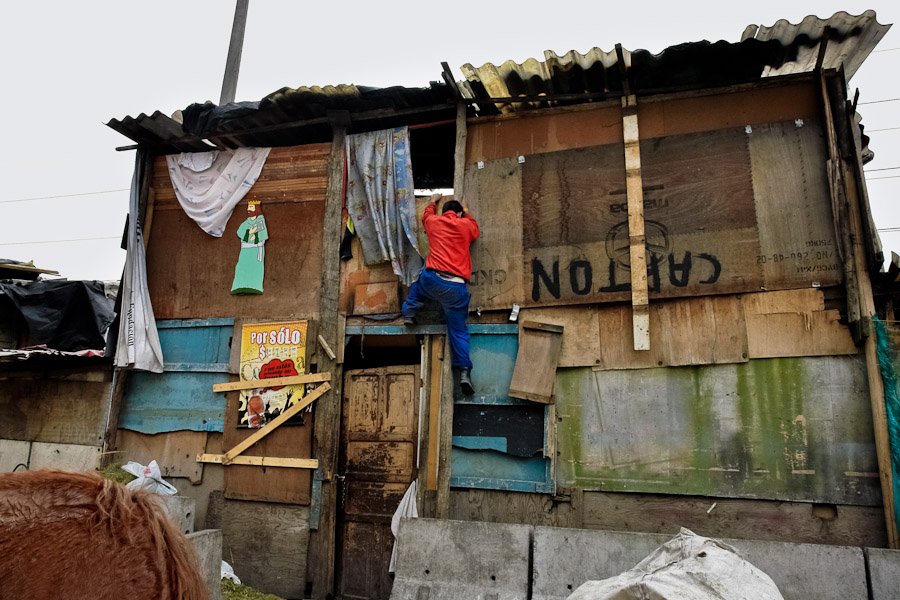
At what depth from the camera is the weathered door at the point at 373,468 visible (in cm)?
695

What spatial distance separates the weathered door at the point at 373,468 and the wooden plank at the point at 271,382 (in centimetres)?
43

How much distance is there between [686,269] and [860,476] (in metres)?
2.53

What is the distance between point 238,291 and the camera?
7949mm

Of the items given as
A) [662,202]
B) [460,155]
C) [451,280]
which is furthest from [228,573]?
[662,202]

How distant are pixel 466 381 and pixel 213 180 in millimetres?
4964

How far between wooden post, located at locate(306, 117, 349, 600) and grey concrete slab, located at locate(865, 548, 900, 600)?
5369 millimetres

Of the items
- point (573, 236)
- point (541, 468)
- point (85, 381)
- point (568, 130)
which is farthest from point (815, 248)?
point (85, 381)

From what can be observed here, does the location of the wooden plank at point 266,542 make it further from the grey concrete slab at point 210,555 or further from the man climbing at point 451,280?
the man climbing at point 451,280

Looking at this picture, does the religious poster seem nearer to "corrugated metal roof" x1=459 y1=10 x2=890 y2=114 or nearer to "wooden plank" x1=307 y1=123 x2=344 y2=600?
"wooden plank" x1=307 y1=123 x2=344 y2=600

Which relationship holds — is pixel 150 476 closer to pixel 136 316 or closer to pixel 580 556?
pixel 136 316

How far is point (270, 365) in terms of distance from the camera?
7582 mm

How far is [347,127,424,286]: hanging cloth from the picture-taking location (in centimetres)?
732

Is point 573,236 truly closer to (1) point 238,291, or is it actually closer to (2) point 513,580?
(2) point 513,580

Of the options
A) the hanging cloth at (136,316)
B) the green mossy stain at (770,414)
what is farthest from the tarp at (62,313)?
the green mossy stain at (770,414)
